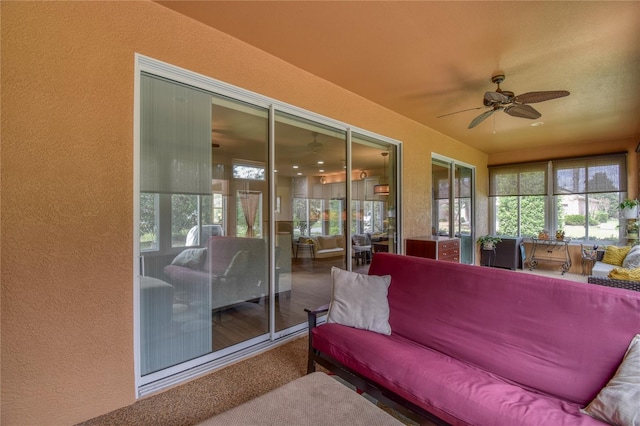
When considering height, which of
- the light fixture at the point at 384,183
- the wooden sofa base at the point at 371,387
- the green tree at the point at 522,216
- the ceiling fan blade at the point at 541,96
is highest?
the ceiling fan blade at the point at 541,96

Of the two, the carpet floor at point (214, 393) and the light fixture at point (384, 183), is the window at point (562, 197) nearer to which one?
the light fixture at point (384, 183)

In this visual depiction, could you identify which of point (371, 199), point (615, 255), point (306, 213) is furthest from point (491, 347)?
point (615, 255)

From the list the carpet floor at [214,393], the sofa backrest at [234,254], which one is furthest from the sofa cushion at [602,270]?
the sofa backrest at [234,254]

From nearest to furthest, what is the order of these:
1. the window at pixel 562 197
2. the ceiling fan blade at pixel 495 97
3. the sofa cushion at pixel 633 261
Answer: the ceiling fan blade at pixel 495 97 < the sofa cushion at pixel 633 261 < the window at pixel 562 197

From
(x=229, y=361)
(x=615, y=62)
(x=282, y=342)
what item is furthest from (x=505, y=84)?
(x=229, y=361)

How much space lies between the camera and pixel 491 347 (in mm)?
1791

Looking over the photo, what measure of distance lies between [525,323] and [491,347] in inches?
9.6

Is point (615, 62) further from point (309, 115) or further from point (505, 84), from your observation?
point (309, 115)

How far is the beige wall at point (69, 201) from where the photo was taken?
160 centimetres

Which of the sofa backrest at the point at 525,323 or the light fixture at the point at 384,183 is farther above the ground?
the light fixture at the point at 384,183

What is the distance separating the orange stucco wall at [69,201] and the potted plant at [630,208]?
7.49 meters

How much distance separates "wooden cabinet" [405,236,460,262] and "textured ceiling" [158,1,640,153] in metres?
1.97

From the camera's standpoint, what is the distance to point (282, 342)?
2887mm

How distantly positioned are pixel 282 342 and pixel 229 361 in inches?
22.4
